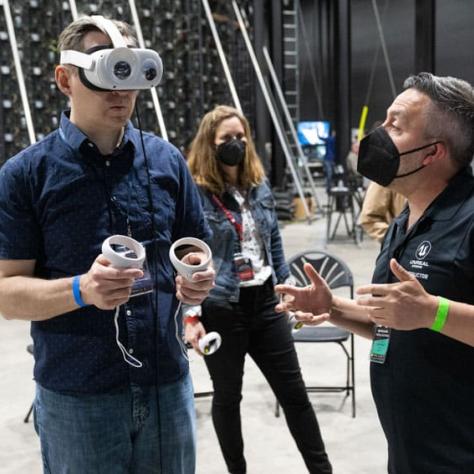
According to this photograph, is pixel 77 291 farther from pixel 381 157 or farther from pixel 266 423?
pixel 266 423

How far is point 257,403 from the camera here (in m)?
4.20

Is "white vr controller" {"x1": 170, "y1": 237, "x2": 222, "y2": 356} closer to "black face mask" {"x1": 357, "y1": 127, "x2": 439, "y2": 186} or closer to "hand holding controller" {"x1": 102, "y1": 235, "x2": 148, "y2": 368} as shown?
"hand holding controller" {"x1": 102, "y1": 235, "x2": 148, "y2": 368}

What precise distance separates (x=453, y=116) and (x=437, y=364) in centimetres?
59

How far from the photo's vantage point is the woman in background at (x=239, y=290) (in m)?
2.83

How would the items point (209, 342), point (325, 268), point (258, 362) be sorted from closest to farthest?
point (209, 342)
point (258, 362)
point (325, 268)

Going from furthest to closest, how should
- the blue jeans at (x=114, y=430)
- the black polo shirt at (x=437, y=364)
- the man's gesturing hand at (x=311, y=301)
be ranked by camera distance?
the man's gesturing hand at (x=311, y=301) → the blue jeans at (x=114, y=430) → the black polo shirt at (x=437, y=364)

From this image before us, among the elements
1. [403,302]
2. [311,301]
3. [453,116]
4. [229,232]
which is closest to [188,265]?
[311,301]

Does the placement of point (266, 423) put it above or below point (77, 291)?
below

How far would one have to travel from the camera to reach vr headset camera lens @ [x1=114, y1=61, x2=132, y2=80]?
156 cm

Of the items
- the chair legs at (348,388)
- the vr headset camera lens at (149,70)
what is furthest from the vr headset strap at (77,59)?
the chair legs at (348,388)

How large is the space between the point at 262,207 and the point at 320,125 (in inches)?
745

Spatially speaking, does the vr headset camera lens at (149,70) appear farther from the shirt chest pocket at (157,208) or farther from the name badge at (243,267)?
the name badge at (243,267)

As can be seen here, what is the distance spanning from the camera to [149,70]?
A: 5.28 feet

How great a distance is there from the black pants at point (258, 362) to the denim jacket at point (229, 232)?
→ 0.20ft
